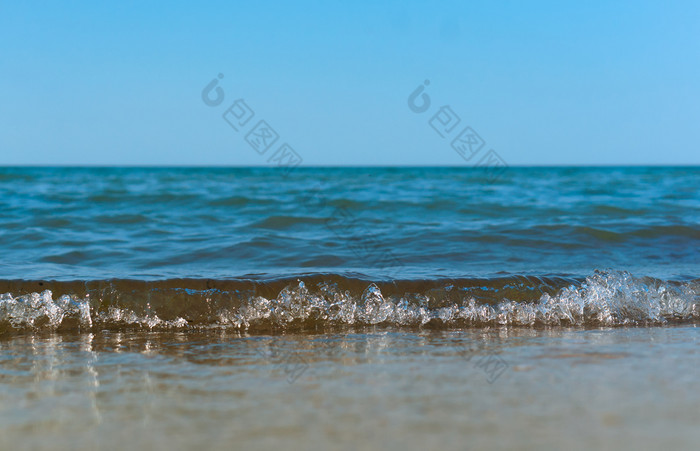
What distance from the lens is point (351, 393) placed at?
2250 mm

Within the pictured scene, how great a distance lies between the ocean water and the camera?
1889 mm

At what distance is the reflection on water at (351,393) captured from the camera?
1788 millimetres

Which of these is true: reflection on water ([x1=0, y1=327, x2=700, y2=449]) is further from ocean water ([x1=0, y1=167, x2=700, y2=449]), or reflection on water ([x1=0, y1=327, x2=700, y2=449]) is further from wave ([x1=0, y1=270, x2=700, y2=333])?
wave ([x1=0, y1=270, x2=700, y2=333])

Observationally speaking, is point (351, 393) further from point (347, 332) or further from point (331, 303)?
point (331, 303)

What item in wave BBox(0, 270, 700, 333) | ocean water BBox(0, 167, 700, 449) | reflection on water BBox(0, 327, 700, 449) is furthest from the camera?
wave BBox(0, 270, 700, 333)

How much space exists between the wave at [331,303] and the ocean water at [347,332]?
0.01 meters

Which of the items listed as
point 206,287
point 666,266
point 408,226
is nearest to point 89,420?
point 206,287

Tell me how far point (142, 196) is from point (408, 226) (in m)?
5.87

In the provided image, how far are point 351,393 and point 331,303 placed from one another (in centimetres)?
198

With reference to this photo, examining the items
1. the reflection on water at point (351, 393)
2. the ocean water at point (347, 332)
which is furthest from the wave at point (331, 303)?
the reflection on water at point (351, 393)

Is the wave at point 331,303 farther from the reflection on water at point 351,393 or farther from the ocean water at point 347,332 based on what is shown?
the reflection on water at point 351,393

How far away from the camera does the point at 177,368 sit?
2711 millimetres

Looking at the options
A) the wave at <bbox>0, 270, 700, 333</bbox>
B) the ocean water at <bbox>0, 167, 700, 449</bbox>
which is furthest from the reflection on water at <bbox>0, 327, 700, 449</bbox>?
the wave at <bbox>0, 270, 700, 333</bbox>

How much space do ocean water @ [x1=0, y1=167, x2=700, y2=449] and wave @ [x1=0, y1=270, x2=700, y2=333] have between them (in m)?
0.01
